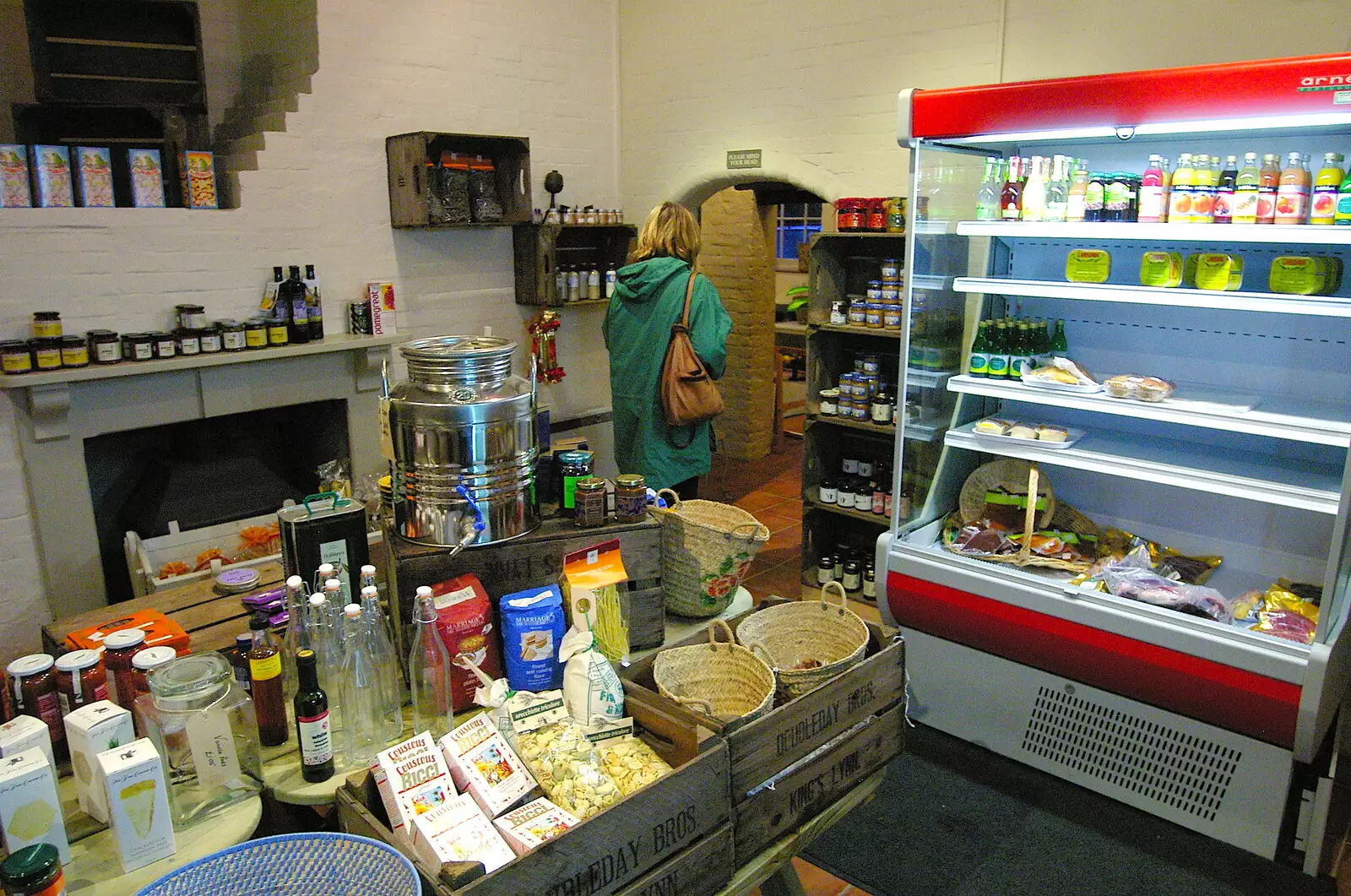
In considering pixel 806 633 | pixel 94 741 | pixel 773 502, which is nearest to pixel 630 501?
pixel 806 633

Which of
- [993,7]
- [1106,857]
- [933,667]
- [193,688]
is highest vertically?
[993,7]

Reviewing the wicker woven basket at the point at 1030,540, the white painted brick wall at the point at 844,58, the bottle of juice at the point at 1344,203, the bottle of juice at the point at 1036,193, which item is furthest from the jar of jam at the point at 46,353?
the bottle of juice at the point at 1344,203

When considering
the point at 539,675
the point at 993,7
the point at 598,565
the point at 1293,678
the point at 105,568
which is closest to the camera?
the point at 539,675

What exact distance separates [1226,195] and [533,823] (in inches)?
104

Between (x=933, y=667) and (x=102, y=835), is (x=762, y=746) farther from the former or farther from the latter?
(x=933, y=667)

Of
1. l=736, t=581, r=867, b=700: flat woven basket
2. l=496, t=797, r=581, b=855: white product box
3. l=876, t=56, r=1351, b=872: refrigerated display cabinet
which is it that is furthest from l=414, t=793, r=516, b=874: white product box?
l=876, t=56, r=1351, b=872: refrigerated display cabinet

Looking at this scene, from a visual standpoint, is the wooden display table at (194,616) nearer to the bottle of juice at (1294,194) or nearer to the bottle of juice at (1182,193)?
the bottle of juice at (1182,193)

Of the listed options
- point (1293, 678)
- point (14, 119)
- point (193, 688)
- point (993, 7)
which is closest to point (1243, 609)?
point (1293, 678)

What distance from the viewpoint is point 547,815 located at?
5.09 feet

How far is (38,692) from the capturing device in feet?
5.63

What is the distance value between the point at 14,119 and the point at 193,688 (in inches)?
139

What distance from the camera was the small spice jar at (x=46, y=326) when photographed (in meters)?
3.71

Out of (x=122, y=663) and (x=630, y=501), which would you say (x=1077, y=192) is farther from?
(x=122, y=663)

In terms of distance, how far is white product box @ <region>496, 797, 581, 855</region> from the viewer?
1482 millimetres
